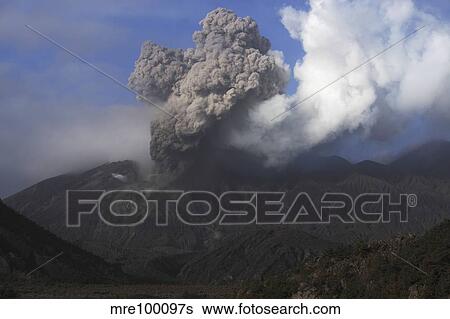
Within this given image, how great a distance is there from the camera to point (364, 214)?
183 metres

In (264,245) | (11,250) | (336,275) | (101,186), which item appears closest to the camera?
(336,275)

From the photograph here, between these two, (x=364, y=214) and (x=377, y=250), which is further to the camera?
(x=364, y=214)

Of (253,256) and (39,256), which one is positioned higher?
(253,256)

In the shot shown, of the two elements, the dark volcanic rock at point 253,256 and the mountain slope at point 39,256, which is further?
the dark volcanic rock at point 253,256

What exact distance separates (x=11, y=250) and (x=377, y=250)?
1790 inches

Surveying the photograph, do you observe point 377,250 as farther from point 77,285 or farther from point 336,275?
point 77,285

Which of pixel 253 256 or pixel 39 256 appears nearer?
pixel 39 256

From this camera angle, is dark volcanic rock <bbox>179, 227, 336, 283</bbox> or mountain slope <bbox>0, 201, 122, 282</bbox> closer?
mountain slope <bbox>0, 201, 122, 282</bbox>

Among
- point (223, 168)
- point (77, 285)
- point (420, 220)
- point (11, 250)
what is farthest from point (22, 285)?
point (420, 220)

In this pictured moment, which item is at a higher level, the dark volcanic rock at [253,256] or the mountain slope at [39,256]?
the dark volcanic rock at [253,256]

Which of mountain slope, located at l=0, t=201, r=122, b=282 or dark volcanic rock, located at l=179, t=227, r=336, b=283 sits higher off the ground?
dark volcanic rock, located at l=179, t=227, r=336, b=283
